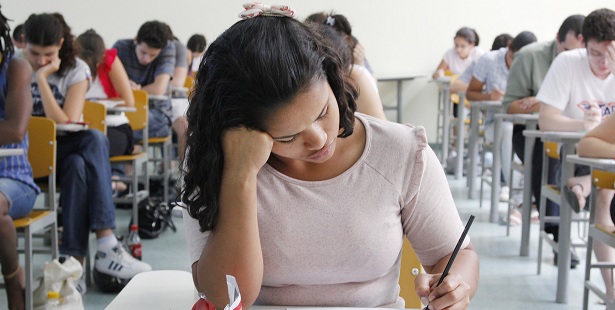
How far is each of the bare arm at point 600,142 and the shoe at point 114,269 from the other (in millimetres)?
1756

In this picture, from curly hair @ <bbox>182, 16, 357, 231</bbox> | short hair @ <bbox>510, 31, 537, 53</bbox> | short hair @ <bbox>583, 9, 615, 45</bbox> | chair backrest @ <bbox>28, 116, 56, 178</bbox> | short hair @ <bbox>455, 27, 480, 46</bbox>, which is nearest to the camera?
curly hair @ <bbox>182, 16, 357, 231</bbox>

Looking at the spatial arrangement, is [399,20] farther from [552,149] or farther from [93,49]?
[552,149]

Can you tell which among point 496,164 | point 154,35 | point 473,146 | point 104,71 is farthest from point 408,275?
point 473,146

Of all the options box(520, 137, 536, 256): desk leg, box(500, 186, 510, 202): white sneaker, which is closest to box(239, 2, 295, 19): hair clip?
box(520, 137, 536, 256): desk leg

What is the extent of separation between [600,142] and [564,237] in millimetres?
567

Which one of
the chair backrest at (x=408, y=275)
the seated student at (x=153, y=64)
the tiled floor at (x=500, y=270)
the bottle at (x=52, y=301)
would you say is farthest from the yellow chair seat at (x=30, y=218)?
the seated student at (x=153, y=64)

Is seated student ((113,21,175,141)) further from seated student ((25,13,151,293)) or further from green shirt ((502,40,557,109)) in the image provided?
green shirt ((502,40,557,109))

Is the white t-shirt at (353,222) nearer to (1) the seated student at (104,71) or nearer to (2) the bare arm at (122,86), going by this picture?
(1) the seated student at (104,71)

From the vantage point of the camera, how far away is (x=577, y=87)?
3.36m

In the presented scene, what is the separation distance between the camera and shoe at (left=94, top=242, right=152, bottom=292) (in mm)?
2973

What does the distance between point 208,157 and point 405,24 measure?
7.92 m

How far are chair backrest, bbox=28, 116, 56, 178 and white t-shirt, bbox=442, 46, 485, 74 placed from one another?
601cm

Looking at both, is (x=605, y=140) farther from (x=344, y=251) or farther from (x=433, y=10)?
(x=433, y=10)

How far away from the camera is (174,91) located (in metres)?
5.73
